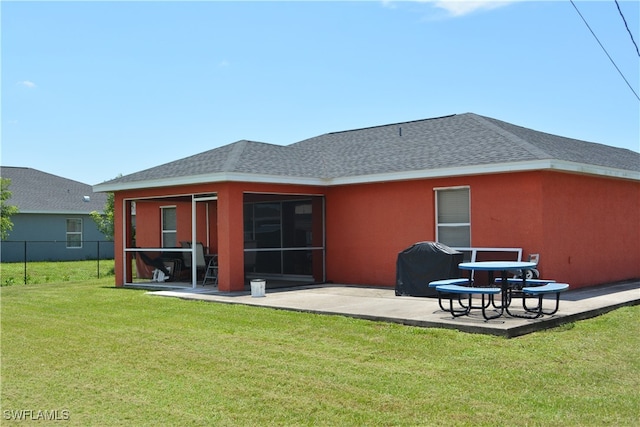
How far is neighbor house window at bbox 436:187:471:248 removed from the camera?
13586 mm

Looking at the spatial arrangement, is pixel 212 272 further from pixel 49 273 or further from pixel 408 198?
pixel 49 273

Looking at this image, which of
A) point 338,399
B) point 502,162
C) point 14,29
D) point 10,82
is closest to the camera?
point 338,399

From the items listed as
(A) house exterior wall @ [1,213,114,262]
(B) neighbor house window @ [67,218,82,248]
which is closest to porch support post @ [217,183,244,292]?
(A) house exterior wall @ [1,213,114,262]

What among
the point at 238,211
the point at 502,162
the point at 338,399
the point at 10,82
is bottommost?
the point at 338,399

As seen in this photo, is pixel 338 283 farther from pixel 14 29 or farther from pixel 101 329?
pixel 14 29

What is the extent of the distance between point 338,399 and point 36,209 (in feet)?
94.7

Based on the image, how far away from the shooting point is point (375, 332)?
870 cm

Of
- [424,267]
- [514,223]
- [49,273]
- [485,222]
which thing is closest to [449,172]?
[485,222]

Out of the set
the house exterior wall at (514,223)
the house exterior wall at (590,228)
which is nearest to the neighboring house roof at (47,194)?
the house exterior wall at (514,223)

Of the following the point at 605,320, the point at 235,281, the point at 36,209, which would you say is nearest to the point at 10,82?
the point at 235,281

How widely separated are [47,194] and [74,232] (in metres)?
2.76

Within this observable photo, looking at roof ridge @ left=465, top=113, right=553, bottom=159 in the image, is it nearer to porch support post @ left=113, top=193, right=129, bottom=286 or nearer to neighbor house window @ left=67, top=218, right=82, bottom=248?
porch support post @ left=113, top=193, right=129, bottom=286

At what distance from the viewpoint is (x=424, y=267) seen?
493 inches

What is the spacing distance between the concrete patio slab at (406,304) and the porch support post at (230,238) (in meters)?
0.48
